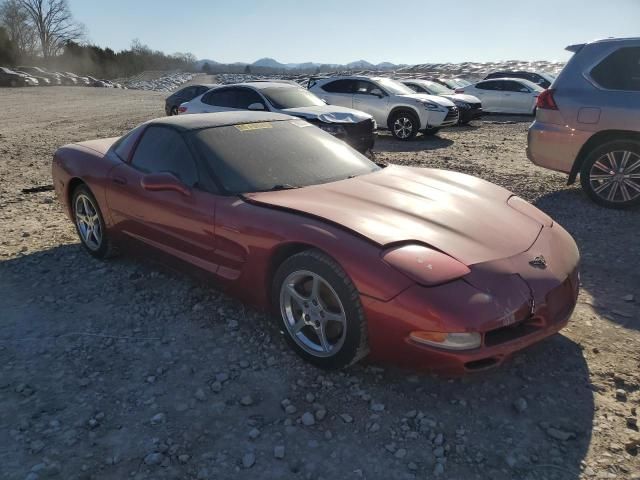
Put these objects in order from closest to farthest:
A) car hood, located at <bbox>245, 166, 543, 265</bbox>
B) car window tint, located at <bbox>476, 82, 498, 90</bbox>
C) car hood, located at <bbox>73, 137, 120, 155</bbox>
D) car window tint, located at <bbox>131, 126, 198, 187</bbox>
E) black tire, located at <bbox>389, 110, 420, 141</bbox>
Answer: car hood, located at <bbox>245, 166, 543, 265</bbox> < car window tint, located at <bbox>131, 126, 198, 187</bbox> < car hood, located at <bbox>73, 137, 120, 155</bbox> < black tire, located at <bbox>389, 110, 420, 141</bbox> < car window tint, located at <bbox>476, 82, 498, 90</bbox>

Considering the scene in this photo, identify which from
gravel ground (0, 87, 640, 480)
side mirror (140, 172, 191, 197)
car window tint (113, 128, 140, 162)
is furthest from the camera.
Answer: car window tint (113, 128, 140, 162)

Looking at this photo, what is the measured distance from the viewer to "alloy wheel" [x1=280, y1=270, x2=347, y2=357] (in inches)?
115

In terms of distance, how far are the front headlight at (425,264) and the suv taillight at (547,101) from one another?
4298 mm

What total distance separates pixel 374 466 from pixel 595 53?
5.61m

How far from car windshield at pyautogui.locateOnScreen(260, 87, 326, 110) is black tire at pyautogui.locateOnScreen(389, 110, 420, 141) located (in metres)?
2.77

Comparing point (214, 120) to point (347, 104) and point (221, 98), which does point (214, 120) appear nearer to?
point (221, 98)

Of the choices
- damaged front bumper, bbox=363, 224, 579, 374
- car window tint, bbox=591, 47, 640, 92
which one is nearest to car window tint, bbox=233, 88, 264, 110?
car window tint, bbox=591, 47, 640, 92

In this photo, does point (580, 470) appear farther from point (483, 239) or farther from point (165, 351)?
point (165, 351)

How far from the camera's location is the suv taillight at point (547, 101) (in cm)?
615

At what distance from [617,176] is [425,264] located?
14.3 feet

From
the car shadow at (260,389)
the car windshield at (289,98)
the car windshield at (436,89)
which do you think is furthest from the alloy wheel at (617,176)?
the car windshield at (436,89)

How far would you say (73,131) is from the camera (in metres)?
14.5

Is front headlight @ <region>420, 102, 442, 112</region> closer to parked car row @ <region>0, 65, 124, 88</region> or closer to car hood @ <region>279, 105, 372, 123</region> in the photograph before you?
car hood @ <region>279, 105, 372, 123</region>

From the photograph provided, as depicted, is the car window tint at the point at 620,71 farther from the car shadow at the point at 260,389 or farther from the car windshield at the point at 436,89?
the car windshield at the point at 436,89
